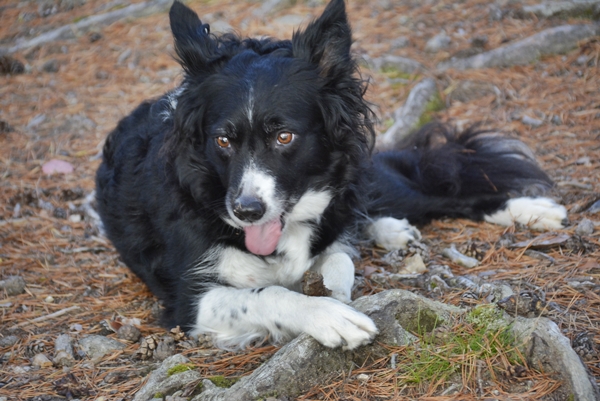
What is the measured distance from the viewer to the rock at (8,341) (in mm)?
3605

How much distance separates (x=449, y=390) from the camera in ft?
8.48

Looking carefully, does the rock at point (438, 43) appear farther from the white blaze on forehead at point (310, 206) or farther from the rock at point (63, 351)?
the rock at point (63, 351)

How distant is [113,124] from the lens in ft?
23.3

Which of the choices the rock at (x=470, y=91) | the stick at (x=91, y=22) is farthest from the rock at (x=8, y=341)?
the stick at (x=91, y=22)

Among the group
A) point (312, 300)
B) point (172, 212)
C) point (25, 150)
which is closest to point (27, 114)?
point (25, 150)

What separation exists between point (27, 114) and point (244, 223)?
17.0 feet

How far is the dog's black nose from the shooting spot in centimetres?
324

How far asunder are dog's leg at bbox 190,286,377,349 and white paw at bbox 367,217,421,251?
1.31 metres

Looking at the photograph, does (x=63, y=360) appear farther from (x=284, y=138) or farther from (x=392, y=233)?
(x=392, y=233)

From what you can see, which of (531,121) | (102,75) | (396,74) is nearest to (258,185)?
(531,121)

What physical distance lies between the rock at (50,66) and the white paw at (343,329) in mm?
6972

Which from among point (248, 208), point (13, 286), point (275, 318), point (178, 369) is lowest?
point (13, 286)

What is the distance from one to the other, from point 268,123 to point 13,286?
218 cm

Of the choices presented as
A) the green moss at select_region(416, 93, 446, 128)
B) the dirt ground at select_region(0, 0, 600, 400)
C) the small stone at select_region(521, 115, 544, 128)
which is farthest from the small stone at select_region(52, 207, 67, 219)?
the small stone at select_region(521, 115, 544, 128)
